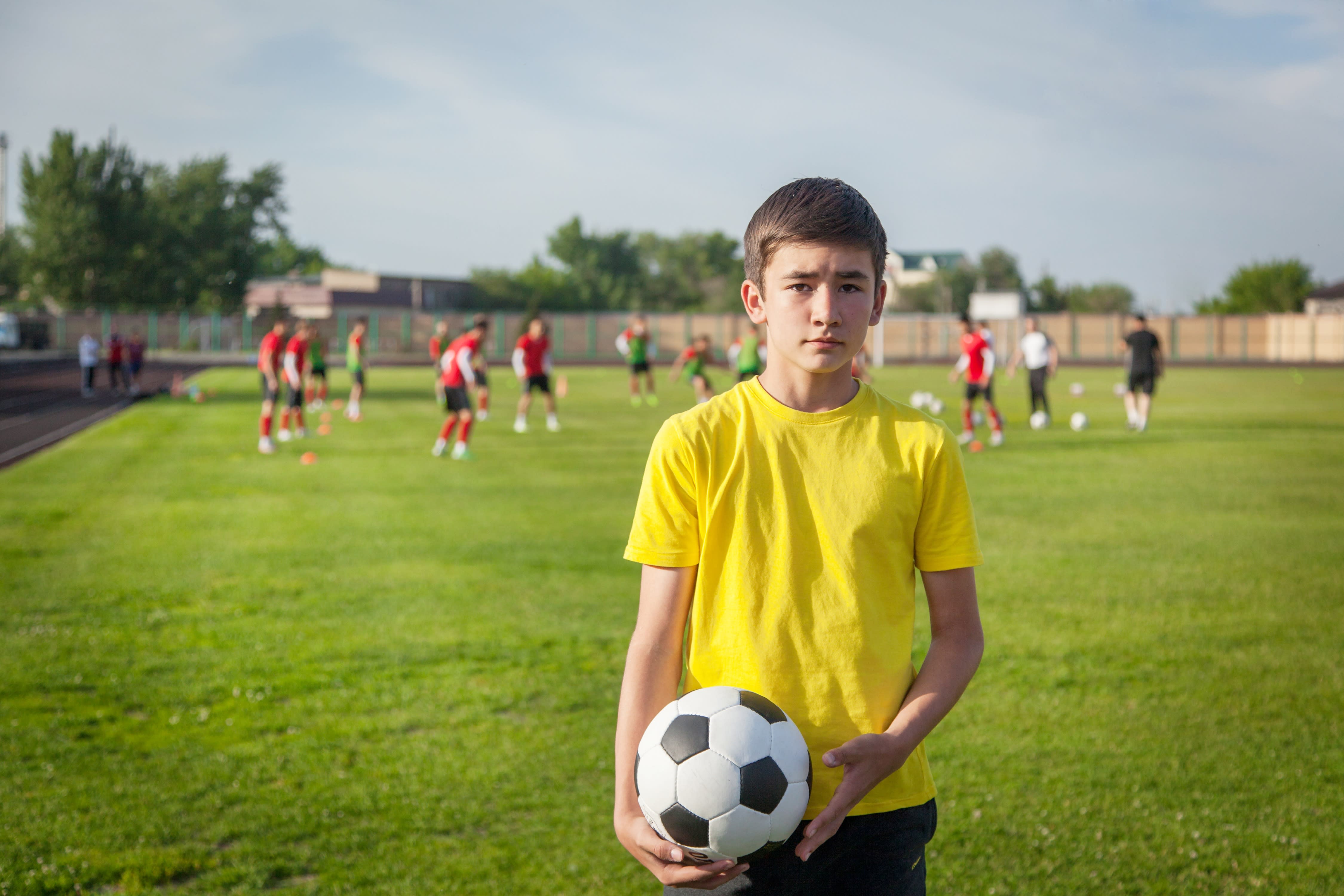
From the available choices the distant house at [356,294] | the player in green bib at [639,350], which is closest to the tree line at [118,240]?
the distant house at [356,294]

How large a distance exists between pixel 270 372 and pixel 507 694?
39.2 ft

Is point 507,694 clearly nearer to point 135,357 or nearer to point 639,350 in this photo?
point 639,350

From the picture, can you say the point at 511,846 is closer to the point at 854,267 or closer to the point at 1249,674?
the point at 854,267

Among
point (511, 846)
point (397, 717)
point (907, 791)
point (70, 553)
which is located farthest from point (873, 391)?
point (70, 553)

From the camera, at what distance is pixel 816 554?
1.98 meters

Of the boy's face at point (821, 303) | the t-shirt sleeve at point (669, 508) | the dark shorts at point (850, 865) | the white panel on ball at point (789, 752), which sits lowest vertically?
the dark shorts at point (850, 865)

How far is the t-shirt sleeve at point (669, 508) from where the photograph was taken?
6.50 ft

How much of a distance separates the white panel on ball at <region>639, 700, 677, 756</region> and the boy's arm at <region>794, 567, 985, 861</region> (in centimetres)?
29

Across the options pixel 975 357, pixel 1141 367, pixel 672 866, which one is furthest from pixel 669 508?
pixel 1141 367

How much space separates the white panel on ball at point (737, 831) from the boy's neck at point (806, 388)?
2.37 ft

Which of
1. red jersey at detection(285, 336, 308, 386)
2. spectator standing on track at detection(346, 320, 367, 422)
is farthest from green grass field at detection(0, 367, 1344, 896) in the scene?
spectator standing on track at detection(346, 320, 367, 422)

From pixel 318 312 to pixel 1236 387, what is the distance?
62.0 meters

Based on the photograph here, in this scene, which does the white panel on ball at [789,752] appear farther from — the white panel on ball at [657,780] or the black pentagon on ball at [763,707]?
the white panel on ball at [657,780]

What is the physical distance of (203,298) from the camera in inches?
3091
